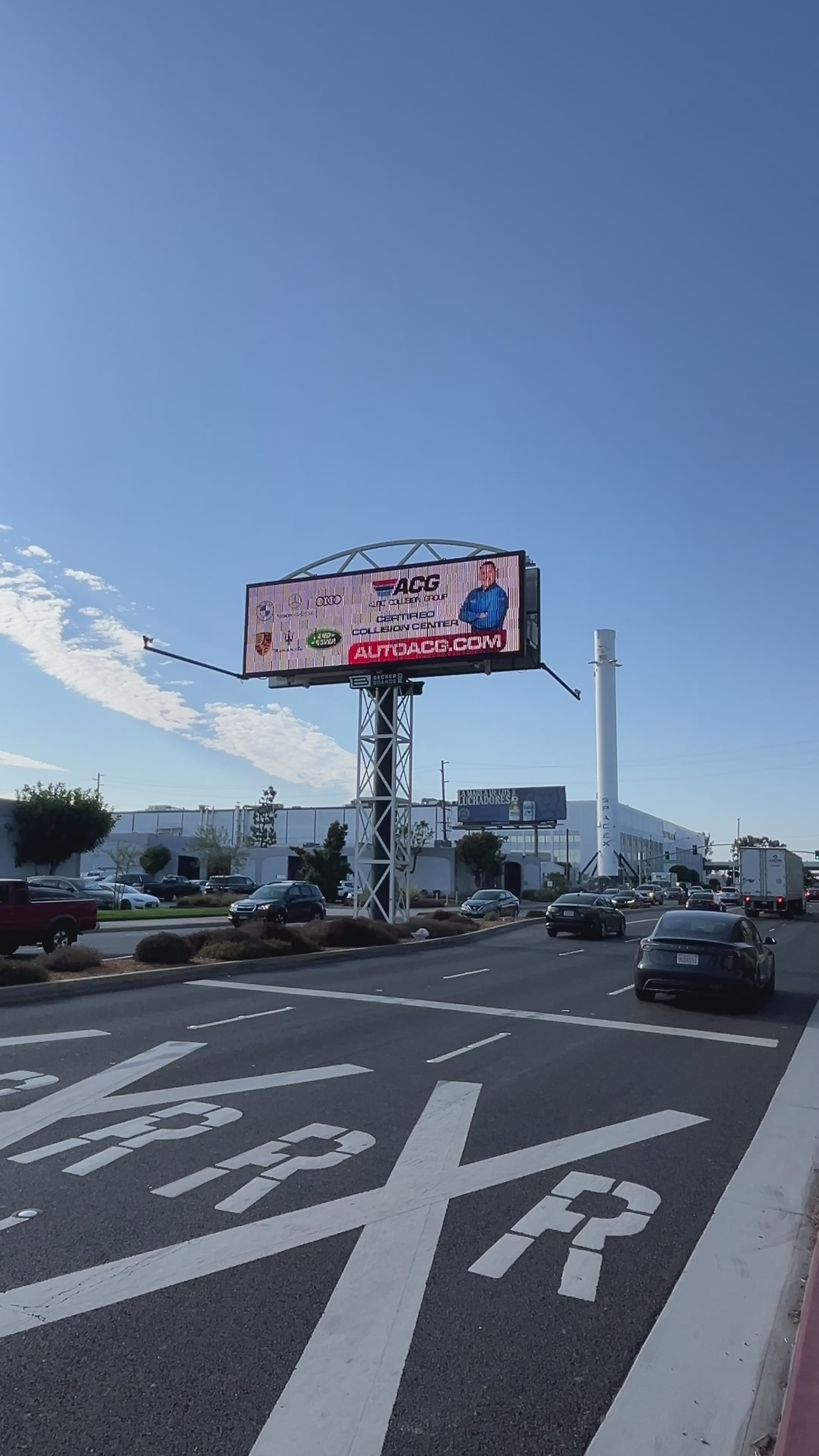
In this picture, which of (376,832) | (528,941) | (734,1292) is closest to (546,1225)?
(734,1292)

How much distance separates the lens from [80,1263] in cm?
516

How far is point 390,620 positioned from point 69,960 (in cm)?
1881

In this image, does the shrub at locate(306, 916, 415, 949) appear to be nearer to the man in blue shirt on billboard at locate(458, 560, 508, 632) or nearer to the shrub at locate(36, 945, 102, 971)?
the shrub at locate(36, 945, 102, 971)

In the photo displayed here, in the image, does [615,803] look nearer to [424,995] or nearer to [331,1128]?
[424,995]

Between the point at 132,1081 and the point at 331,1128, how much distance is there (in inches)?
93.6

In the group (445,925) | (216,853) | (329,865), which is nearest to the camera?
(445,925)

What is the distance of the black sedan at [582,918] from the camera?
3158 centimetres

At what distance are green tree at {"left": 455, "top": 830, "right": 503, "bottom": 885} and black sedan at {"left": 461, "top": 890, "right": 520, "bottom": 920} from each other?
2392 cm

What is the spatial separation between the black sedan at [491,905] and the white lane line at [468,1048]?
92.8ft

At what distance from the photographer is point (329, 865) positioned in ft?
188

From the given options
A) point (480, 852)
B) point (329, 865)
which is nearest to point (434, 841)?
point (480, 852)

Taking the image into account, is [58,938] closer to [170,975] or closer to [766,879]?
[170,975]

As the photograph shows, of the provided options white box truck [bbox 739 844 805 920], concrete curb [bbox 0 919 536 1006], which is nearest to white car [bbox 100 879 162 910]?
concrete curb [bbox 0 919 536 1006]

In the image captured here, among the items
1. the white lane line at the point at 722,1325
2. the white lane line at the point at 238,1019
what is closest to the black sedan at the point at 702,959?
the white lane line at the point at 238,1019
